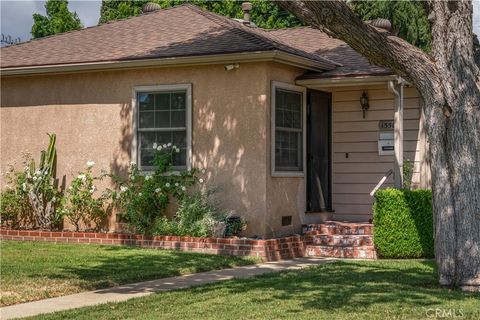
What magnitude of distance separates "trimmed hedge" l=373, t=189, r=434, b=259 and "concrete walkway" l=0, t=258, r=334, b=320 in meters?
1.28

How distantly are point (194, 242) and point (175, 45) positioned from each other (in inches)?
159

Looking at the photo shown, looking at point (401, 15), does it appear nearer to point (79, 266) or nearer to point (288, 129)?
point (288, 129)

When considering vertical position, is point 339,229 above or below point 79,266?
above

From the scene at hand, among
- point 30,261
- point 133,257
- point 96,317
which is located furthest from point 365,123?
point 96,317

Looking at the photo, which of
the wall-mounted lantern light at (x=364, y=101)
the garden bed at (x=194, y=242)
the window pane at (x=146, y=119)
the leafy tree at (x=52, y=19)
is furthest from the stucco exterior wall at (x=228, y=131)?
the leafy tree at (x=52, y=19)

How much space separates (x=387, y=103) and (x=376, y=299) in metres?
7.57

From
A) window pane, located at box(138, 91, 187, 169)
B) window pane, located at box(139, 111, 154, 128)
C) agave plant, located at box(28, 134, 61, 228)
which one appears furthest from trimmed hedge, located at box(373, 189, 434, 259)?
agave plant, located at box(28, 134, 61, 228)

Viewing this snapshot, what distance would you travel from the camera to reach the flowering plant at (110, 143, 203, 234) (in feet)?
49.1

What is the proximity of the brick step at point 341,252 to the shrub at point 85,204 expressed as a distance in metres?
4.25

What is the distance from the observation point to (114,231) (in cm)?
1584

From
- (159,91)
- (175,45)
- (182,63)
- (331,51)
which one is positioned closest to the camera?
(182,63)

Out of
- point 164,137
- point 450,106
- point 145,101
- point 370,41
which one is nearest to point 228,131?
point 164,137

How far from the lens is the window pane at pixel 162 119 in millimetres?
15484

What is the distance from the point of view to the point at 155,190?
587 inches
